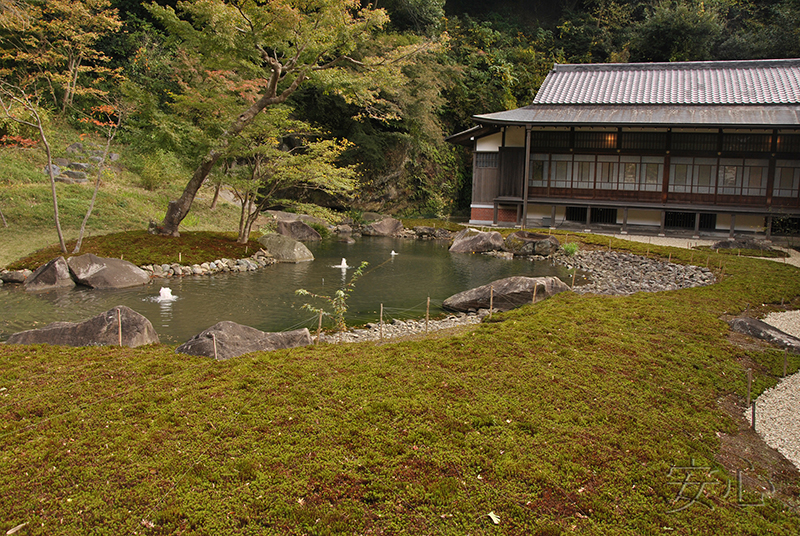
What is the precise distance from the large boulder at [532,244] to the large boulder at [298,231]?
8070 mm

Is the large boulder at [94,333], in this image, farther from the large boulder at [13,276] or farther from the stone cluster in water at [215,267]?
the stone cluster in water at [215,267]

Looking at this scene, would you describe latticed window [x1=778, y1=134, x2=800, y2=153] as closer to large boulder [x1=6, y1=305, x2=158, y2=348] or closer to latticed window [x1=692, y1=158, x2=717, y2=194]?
latticed window [x1=692, y1=158, x2=717, y2=194]

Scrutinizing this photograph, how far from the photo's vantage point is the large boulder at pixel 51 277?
11.2 m

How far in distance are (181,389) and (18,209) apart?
1432cm

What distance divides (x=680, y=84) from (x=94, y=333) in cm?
2603

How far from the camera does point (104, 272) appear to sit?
11961 mm

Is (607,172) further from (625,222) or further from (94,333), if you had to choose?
(94,333)

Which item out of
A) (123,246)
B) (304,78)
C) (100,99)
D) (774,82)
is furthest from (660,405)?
(100,99)

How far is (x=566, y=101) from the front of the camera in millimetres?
23844

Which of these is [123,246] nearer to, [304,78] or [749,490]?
[304,78]

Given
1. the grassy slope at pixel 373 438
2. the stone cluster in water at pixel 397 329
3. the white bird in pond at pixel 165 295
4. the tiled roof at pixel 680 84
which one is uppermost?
the tiled roof at pixel 680 84

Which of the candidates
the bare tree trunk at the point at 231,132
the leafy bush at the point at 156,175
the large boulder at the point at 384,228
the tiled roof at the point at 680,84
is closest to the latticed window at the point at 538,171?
the tiled roof at the point at 680,84

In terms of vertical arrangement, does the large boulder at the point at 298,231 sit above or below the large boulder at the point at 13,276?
above

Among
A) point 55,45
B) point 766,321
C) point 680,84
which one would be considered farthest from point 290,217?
point 766,321
